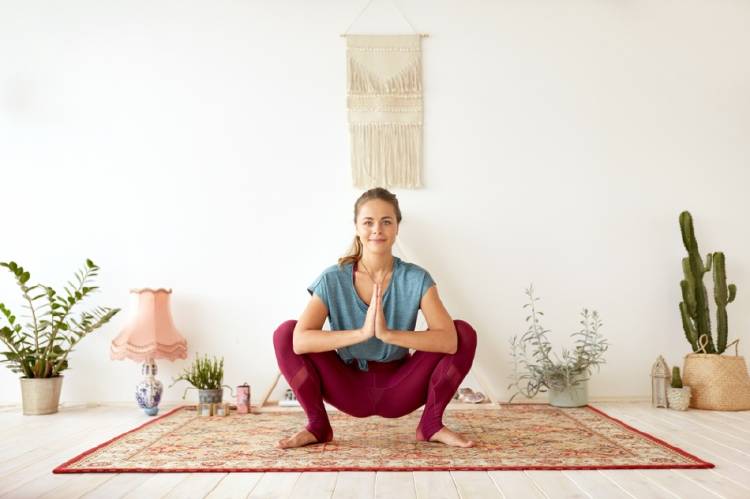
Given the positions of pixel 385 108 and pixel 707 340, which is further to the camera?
pixel 385 108

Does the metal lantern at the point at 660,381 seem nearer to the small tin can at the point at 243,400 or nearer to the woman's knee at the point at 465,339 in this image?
the woman's knee at the point at 465,339

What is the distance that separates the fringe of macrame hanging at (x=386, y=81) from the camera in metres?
4.05

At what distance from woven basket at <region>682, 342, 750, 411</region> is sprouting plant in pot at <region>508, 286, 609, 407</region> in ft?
1.58

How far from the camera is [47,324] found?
3.73 m

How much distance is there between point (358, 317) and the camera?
102 inches

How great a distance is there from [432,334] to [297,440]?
24.3 inches

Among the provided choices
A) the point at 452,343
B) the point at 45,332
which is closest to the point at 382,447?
the point at 452,343

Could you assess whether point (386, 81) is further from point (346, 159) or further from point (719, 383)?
point (719, 383)

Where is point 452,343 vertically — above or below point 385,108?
below

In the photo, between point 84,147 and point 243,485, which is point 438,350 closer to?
point 243,485

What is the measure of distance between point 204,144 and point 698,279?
9.23 feet

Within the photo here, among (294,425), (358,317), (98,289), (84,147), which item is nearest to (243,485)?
(358,317)

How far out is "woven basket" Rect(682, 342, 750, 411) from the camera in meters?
3.59

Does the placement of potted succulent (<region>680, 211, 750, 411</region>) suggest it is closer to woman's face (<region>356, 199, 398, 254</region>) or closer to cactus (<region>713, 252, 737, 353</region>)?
cactus (<region>713, 252, 737, 353</region>)
